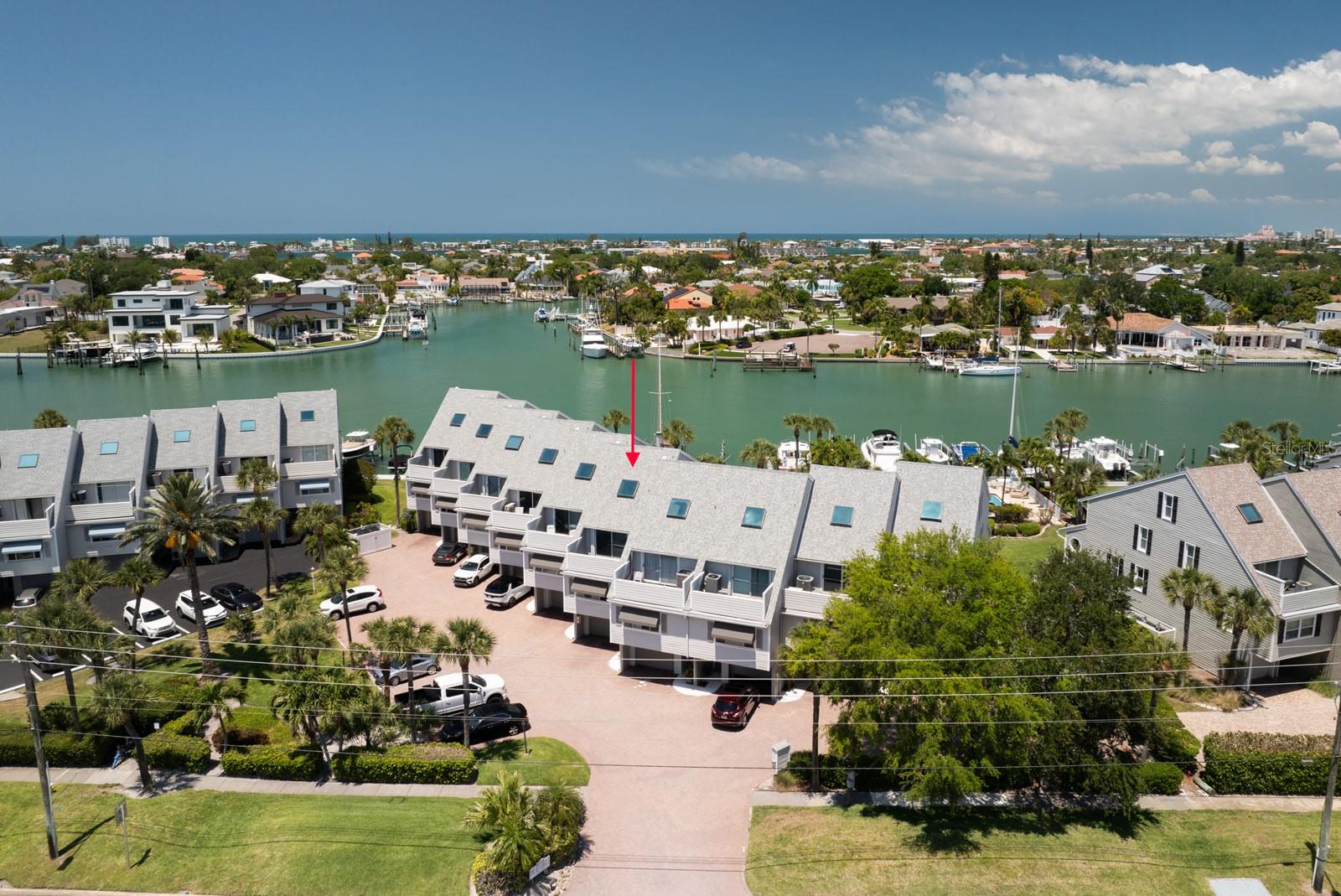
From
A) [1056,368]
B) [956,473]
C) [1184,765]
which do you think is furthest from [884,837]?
[1056,368]

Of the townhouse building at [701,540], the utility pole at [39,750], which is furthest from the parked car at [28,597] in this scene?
the townhouse building at [701,540]

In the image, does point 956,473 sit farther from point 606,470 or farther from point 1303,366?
point 1303,366

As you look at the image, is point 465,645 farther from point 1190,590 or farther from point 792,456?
point 792,456

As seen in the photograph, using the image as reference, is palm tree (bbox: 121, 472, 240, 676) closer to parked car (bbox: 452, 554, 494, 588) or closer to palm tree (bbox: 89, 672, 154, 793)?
palm tree (bbox: 89, 672, 154, 793)

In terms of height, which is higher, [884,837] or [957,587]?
[957,587]

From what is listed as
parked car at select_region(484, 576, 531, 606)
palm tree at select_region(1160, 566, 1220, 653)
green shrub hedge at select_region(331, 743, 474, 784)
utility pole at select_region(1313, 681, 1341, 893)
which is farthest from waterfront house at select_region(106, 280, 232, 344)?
utility pole at select_region(1313, 681, 1341, 893)

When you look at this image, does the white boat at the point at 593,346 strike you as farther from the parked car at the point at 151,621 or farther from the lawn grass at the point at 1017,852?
the lawn grass at the point at 1017,852
